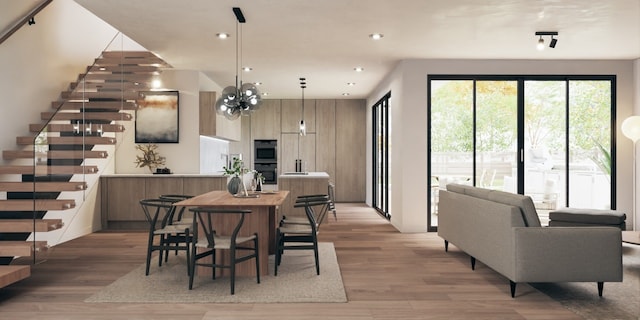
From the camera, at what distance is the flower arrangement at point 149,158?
312 inches

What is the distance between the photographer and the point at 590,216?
576 cm

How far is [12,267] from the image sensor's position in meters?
4.00

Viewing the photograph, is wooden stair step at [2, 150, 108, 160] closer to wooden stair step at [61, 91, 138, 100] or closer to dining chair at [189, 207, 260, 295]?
wooden stair step at [61, 91, 138, 100]

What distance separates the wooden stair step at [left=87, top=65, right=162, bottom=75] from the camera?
606cm

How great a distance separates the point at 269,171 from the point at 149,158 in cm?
432

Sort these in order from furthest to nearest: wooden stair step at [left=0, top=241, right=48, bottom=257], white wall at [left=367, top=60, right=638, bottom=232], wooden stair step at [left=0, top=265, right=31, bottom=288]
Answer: white wall at [left=367, top=60, right=638, bottom=232]
wooden stair step at [left=0, top=241, right=48, bottom=257]
wooden stair step at [left=0, top=265, right=31, bottom=288]

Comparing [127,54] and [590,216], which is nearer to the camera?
[590,216]

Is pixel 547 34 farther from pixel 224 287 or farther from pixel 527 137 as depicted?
pixel 224 287

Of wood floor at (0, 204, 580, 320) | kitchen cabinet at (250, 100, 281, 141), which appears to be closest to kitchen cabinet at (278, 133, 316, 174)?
kitchen cabinet at (250, 100, 281, 141)

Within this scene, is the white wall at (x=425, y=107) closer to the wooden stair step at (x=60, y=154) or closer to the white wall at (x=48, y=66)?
the wooden stair step at (x=60, y=154)

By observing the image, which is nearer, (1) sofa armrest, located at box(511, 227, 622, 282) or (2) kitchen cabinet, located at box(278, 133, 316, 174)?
(1) sofa armrest, located at box(511, 227, 622, 282)

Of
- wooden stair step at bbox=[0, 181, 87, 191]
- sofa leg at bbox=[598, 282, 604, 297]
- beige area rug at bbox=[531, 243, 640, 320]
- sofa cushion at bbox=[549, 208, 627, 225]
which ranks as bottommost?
beige area rug at bbox=[531, 243, 640, 320]

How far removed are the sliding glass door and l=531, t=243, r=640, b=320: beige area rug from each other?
2.84 meters

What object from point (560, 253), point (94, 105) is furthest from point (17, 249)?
point (560, 253)
